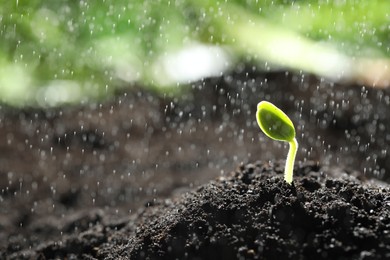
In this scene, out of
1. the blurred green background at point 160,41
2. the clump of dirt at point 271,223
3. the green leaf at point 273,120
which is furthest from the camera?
the blurred green background at point 160,41

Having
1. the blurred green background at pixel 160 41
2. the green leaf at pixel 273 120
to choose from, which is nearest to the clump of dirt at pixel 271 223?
the green leaf at pixel 273 120

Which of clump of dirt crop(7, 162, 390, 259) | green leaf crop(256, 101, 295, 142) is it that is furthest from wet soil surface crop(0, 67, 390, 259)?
green leaf crop(256, 101, 295, 142)

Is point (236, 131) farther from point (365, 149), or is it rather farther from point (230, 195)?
point (230, 195)

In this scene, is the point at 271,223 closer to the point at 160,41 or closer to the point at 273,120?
the point at 273,120

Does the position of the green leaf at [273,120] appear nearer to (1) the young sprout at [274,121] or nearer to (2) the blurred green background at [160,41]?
(1) the young sprout at [274,121]

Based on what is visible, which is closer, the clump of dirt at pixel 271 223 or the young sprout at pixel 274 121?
the clump of dirt at pixel 271 223

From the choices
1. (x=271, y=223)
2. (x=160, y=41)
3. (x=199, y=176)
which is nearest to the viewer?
(x=271, y=223)

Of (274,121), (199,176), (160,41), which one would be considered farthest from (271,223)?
(160,41)

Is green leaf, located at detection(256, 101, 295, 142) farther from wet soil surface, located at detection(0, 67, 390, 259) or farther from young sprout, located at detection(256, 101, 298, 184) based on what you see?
wet soil surface, located at detection(0, 67, 390, 259)
